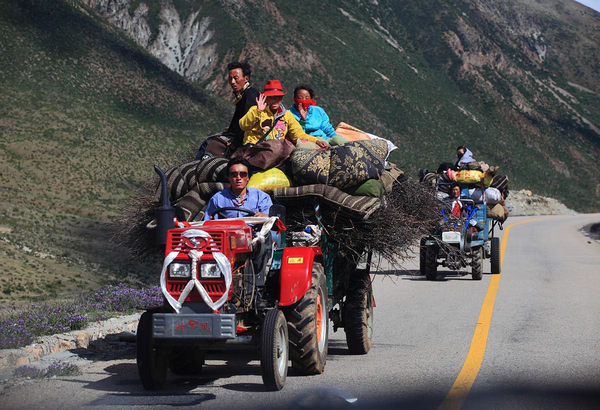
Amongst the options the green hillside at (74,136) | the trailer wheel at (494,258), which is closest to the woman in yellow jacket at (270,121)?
the green hillside at (74,136)

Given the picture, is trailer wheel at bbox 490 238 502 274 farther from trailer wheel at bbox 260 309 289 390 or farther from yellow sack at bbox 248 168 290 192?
trailer wheel at bbox 260 309 289 390

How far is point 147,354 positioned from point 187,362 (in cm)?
107

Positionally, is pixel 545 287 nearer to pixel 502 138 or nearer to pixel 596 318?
pixel 596 318

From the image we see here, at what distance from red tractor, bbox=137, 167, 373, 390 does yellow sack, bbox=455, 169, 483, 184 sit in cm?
1299

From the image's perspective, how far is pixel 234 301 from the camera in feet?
23.9

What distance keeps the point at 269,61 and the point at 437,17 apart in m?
45.5

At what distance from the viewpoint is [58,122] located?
4981cm

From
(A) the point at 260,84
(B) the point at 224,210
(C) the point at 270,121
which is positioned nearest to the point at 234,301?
(B) the point at 224,210

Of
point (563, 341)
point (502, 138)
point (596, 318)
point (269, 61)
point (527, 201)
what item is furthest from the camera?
point (502, 138)

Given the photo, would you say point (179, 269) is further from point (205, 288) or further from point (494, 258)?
point (494, 258)

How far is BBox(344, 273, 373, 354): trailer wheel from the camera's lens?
9617 mm

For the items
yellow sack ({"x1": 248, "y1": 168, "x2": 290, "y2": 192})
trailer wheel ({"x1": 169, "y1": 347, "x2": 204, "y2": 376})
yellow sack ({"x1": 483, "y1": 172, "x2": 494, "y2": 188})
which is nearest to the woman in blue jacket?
yellow sack ({"x1": 248, "y1": 168, "x2": 290, "y2": 192})

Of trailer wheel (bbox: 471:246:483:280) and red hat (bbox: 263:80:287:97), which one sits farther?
trailer wheel (bbox: 471:246:483:280)

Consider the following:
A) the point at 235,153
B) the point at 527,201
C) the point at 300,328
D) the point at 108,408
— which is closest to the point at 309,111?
the point at 235,153
